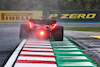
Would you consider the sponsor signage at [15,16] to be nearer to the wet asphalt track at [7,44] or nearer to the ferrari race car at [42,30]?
the wet asphalt track at [7,44]

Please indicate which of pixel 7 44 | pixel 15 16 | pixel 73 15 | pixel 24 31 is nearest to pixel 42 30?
pixel 24 31

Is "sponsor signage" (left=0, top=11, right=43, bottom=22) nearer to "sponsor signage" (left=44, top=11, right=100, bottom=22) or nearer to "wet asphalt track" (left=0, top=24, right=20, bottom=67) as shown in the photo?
"sponsor signage" (left=44, top=11, right=100, bottom=22)

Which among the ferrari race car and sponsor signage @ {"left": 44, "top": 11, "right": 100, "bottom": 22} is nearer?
the ferrari race car

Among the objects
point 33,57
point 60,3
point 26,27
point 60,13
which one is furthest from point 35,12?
point 33,57

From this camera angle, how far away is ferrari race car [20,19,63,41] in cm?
1099

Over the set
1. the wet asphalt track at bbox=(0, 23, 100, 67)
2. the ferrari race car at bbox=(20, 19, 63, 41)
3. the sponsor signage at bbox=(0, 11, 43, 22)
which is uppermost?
the ferrari race car at bbox=(20, 19, 63, 41)

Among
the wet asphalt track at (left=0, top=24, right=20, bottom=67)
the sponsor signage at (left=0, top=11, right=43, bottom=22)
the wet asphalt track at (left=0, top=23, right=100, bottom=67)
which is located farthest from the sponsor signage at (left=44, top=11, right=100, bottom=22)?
the wet asphalt track at (left=0, top=24, right=20, bottom=67)

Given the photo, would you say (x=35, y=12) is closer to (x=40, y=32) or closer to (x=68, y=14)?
(x=68, y=14)

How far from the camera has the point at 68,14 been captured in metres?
31.2

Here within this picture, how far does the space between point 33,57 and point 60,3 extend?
3883cm

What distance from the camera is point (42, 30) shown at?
36.1ft

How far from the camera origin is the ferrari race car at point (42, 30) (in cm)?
1099

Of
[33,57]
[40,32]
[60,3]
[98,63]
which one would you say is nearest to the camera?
[98,63]

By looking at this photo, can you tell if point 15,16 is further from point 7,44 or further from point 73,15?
point 7,44
